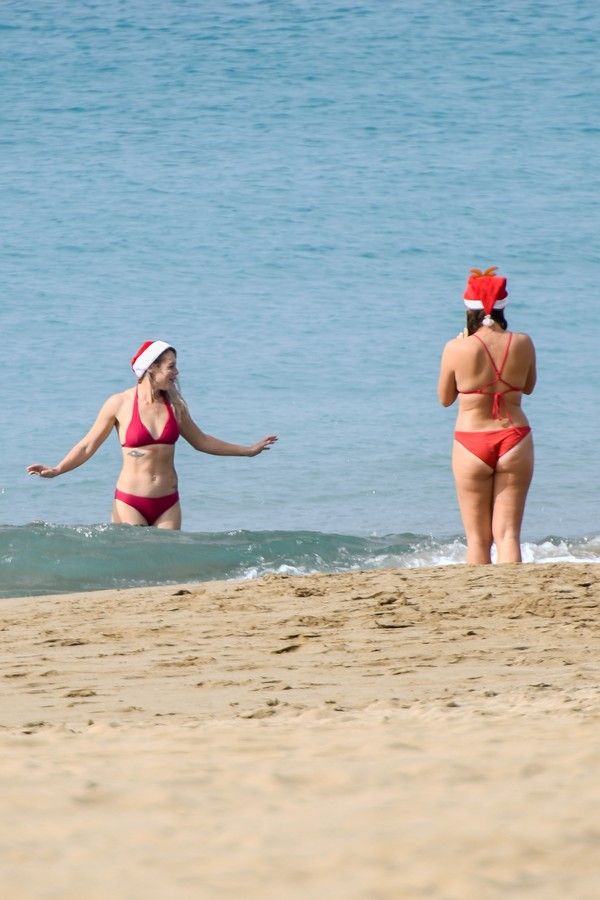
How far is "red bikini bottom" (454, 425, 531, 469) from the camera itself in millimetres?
6141

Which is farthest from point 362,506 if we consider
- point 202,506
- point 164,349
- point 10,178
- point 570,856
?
point 10,178

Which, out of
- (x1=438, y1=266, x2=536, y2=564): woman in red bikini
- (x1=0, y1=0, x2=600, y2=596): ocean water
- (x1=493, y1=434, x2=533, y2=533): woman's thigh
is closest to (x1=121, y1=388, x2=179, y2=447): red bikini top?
(x1=0, y1=0, x2=600, y2=596): ocean water

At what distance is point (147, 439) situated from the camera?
715 centimetres

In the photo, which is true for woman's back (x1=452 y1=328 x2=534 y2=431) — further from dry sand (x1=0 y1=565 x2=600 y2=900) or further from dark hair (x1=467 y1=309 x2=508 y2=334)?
dry sand (x1=0 y1=565 x2=600 y2=900)

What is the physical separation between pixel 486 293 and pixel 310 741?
9.70 feet

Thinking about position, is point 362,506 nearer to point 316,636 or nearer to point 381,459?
point 381,459

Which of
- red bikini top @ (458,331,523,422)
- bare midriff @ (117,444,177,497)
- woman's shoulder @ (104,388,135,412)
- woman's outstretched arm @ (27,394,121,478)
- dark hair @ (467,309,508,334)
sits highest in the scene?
dark hair @ (467,309,508,334)

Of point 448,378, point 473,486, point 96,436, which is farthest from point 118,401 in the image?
point 473,486

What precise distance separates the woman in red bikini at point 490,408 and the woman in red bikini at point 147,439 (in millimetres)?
1296

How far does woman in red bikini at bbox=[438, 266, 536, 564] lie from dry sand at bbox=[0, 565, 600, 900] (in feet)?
1.06

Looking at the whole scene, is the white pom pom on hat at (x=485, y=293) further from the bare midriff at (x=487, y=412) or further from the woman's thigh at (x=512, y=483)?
the woman's thigh at (x=512, y=483)

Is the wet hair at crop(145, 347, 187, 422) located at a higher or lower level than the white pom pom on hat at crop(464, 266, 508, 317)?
lower

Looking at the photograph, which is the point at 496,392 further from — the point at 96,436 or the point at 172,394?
the point at 96,436

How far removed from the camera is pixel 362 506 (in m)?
12.0
